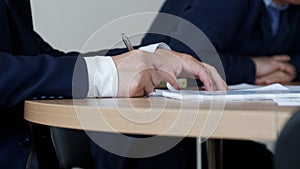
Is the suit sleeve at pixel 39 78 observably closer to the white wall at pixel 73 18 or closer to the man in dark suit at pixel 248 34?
the man in dark suit at pixel 248 34

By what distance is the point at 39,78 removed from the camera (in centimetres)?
79

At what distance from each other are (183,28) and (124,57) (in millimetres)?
763

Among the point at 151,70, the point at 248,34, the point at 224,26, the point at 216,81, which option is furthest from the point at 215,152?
the point at 248,34

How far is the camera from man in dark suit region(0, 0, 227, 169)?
779 mm

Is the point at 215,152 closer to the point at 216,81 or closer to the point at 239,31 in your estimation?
the point at 216,81

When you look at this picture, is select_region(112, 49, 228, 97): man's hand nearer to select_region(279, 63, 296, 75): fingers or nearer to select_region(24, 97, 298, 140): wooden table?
select_region(24, 97, 298, 140): wooden table

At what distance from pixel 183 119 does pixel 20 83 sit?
1.03 feet

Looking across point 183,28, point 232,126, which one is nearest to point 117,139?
point 232,126

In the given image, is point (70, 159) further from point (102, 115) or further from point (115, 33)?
point (115, 33)

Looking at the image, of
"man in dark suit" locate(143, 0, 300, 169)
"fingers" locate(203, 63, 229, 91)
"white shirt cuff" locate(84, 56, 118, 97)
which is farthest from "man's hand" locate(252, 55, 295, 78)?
"white shirt cuff" locate(84, 56, 118, 97)

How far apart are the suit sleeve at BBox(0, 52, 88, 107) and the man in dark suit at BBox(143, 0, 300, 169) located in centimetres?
74

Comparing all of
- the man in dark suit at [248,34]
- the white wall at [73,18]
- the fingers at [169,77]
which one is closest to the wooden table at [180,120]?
the fingers at [169,77]

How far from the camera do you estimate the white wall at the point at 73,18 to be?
2273 millimetres

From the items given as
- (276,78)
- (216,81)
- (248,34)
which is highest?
(216,81)
